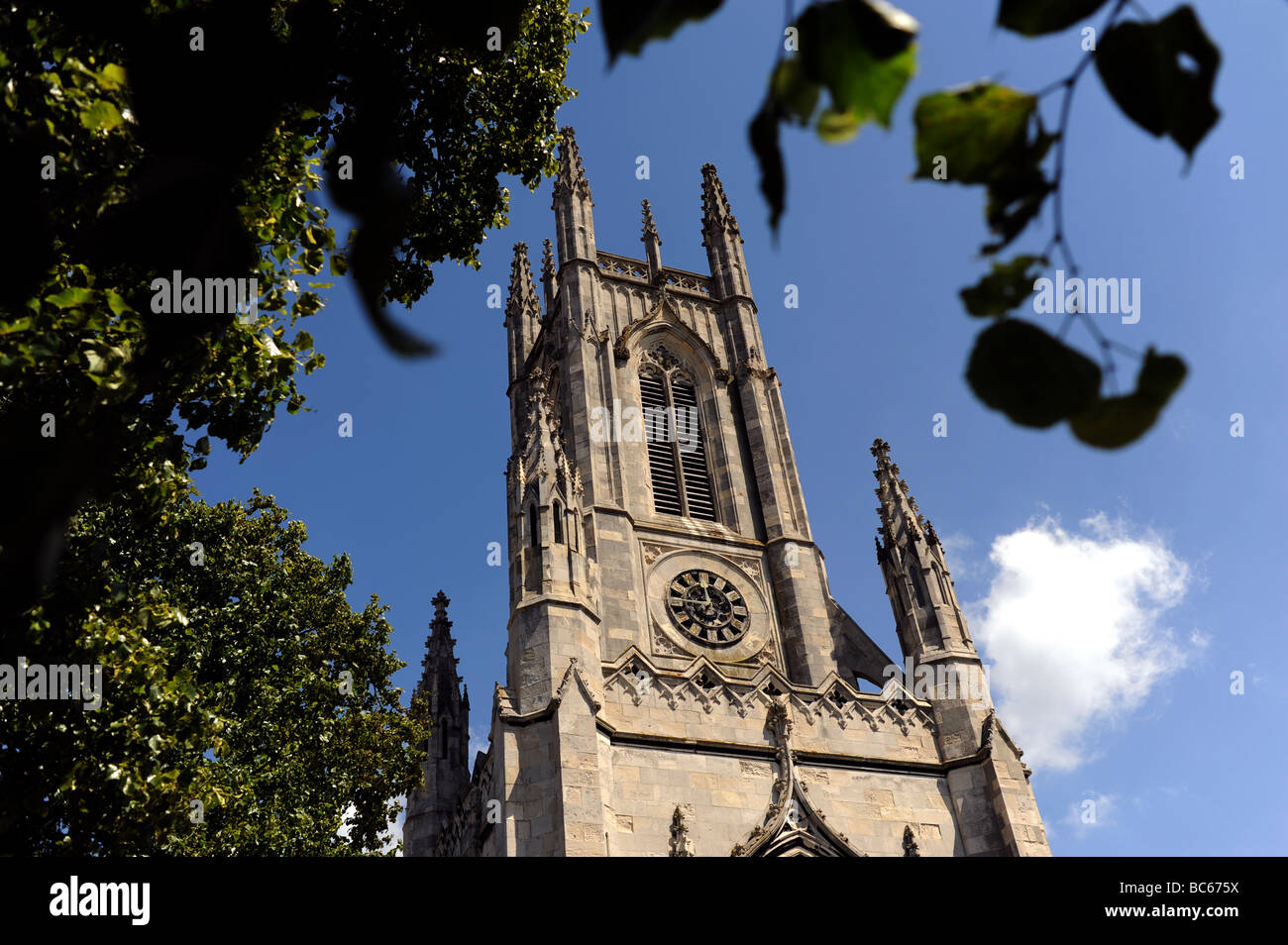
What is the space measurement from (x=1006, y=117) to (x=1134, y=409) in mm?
415

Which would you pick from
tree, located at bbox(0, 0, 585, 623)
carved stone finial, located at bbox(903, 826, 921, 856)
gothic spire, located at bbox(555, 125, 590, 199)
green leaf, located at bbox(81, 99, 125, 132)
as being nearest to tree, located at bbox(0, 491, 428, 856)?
tree, located at bbox(0, 0, 585, 623)

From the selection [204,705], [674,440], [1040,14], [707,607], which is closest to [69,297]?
[1040,14]

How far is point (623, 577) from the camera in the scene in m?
20.3

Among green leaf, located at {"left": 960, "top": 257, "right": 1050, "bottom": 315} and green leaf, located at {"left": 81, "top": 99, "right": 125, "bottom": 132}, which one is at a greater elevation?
green leaf, located at {"left": 81, "top": 99, "right": 125, "bottom": 132}

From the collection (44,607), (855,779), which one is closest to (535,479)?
(855,779)

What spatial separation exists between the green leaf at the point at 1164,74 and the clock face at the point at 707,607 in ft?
65.6

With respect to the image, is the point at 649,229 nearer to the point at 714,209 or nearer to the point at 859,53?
the point at 714,209

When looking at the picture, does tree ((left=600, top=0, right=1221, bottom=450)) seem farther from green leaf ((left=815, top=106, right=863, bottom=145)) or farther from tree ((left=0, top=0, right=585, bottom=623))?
tree ((left=0, top=0, right=585, bottom=623))

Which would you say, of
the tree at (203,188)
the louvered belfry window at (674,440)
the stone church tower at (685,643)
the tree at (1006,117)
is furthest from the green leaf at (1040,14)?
the louvered belfry window at (674,440)

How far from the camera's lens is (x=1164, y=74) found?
1140mm

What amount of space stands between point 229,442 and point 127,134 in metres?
2.73

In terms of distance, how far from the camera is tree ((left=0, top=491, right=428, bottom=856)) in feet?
23.7

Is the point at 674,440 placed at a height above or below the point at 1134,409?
above
